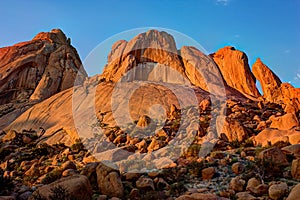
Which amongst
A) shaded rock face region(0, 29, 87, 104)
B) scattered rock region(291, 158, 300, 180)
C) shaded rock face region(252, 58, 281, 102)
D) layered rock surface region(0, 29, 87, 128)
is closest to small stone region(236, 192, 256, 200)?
scattered rock region(291, 158, 300, 180)

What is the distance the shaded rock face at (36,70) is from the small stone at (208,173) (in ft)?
128

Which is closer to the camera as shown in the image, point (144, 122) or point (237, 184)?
point (237, 184)

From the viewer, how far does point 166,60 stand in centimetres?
4878

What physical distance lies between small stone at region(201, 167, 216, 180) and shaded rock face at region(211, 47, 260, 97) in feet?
92.0

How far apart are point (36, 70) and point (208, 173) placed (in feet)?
161

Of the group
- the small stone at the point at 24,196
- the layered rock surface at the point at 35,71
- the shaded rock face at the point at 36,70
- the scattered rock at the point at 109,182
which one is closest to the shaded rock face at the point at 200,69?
the layered rock surface at the point at 35,71

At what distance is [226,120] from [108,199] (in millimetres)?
13031

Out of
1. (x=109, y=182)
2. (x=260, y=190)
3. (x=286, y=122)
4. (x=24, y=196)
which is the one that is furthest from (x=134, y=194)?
(x=286, y=122)

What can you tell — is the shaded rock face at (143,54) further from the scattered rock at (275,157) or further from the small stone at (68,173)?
the scattered rock at (275,157)

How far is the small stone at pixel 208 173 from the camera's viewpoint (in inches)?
621

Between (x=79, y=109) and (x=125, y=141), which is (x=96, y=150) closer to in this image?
(x=125, y=141)

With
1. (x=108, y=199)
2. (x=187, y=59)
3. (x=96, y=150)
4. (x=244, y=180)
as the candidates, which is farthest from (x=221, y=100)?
(x=108, y=199)

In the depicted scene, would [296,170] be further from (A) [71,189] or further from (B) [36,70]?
(B) [36,70]

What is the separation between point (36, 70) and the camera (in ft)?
188
